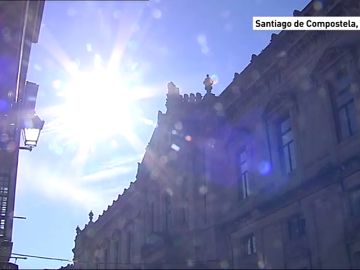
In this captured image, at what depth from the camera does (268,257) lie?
18344 mm

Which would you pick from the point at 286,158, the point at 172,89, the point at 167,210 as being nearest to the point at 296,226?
the point at 286,158

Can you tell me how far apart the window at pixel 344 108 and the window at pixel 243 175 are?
5.57m

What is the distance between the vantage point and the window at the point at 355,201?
49.1 ft

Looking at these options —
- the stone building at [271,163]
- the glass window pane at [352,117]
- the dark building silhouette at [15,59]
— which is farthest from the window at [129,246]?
the dark building silhouette at [15,59]

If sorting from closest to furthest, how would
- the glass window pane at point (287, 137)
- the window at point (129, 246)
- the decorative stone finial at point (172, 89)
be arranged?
the glass window pane at point (287, 137) < the decorative stone finial at point (172, 89) < the window at point (129, 246)

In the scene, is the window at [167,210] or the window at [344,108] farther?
the window at [167,210]

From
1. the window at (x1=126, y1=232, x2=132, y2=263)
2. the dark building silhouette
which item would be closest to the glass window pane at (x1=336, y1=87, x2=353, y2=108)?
the dark building silhouette

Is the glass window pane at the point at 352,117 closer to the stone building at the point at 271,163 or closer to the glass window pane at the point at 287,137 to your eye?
the stone building at the point at 271,163

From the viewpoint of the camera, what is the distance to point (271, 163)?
64.3ft

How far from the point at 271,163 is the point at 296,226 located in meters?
2.86

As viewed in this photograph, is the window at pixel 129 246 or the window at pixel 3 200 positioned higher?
the window at pixel 129 246

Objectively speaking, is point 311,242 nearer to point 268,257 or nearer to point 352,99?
point 268,257

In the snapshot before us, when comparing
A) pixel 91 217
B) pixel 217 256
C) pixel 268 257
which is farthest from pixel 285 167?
pixel 91 217

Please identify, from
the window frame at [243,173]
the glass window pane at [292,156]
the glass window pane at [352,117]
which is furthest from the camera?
the window frame at [243,173]
